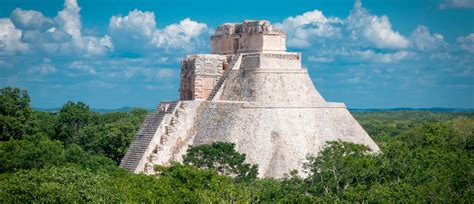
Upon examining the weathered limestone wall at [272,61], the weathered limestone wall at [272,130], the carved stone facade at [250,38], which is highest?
the carved stone facade at [250,38]

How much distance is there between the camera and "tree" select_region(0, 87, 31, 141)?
218ft

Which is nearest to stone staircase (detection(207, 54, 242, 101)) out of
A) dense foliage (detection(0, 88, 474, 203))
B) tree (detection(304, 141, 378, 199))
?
dense foliage (detection(0, 88, 474, 203))

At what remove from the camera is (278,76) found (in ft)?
176

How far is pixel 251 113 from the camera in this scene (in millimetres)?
51438

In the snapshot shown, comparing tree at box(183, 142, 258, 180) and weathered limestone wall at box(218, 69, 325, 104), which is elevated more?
weathered limestone wall at box(218, 69, 325, 104)

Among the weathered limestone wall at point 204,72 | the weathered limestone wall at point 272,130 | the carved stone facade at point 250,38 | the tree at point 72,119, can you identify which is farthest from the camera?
the tree at point 72,119

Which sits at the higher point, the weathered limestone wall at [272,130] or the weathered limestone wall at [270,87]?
the weathered limestone wall at [270,87]

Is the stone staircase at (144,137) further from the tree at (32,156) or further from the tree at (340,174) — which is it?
the tree at (340,174)

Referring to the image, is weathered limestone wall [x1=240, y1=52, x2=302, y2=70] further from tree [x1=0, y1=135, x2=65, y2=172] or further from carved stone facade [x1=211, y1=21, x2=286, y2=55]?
tree [x1=0, y1=135, x2=65, y2=172]

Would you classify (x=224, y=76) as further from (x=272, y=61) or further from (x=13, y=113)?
(x=13, y=113)

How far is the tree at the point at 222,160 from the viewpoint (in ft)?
154

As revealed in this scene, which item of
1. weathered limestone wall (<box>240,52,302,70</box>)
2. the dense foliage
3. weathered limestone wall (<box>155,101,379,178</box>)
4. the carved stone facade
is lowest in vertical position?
the dense foliage

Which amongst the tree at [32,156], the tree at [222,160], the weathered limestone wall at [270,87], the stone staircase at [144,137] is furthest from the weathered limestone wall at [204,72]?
the tree at [32,156]

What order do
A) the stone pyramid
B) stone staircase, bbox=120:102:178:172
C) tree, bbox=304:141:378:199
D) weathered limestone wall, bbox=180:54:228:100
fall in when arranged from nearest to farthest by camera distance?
tree, bbox=304:141:378:199 < the stone pyramid < stone staircase, bbox=120:102:178:172 < weathered limestone wall, bbox=180:54:228:100
